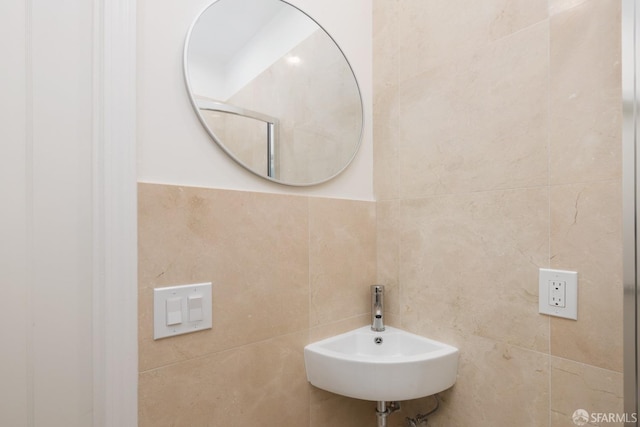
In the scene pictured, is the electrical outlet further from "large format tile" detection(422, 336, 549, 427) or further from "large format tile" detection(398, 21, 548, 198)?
"large format tile" detection(398, 21, 548, 198)

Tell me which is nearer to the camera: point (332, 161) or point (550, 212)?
point (550, 212)

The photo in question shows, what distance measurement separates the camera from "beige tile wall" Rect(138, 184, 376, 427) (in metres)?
0.81

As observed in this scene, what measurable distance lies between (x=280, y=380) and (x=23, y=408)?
1.98 ft

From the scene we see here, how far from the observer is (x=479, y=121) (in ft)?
3.37

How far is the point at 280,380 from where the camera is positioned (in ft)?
3.34

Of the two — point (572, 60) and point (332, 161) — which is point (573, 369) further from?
point (332, 161)

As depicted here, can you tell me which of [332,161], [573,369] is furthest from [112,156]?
[573,369]

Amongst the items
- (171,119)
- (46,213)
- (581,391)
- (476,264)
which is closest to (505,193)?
→ (476,264)

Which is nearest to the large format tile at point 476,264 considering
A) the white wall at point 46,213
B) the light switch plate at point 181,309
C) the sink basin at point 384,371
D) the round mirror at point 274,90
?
the sink basin at point 384,371

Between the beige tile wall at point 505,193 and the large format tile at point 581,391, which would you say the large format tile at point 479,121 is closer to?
the beige tile wall at point 505,193

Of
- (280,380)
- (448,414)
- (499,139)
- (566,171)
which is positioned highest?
(499,139)

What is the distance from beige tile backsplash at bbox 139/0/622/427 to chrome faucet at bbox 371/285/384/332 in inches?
2.8

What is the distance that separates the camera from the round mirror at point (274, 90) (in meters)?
0.93

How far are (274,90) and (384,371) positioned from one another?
91 centimetres
